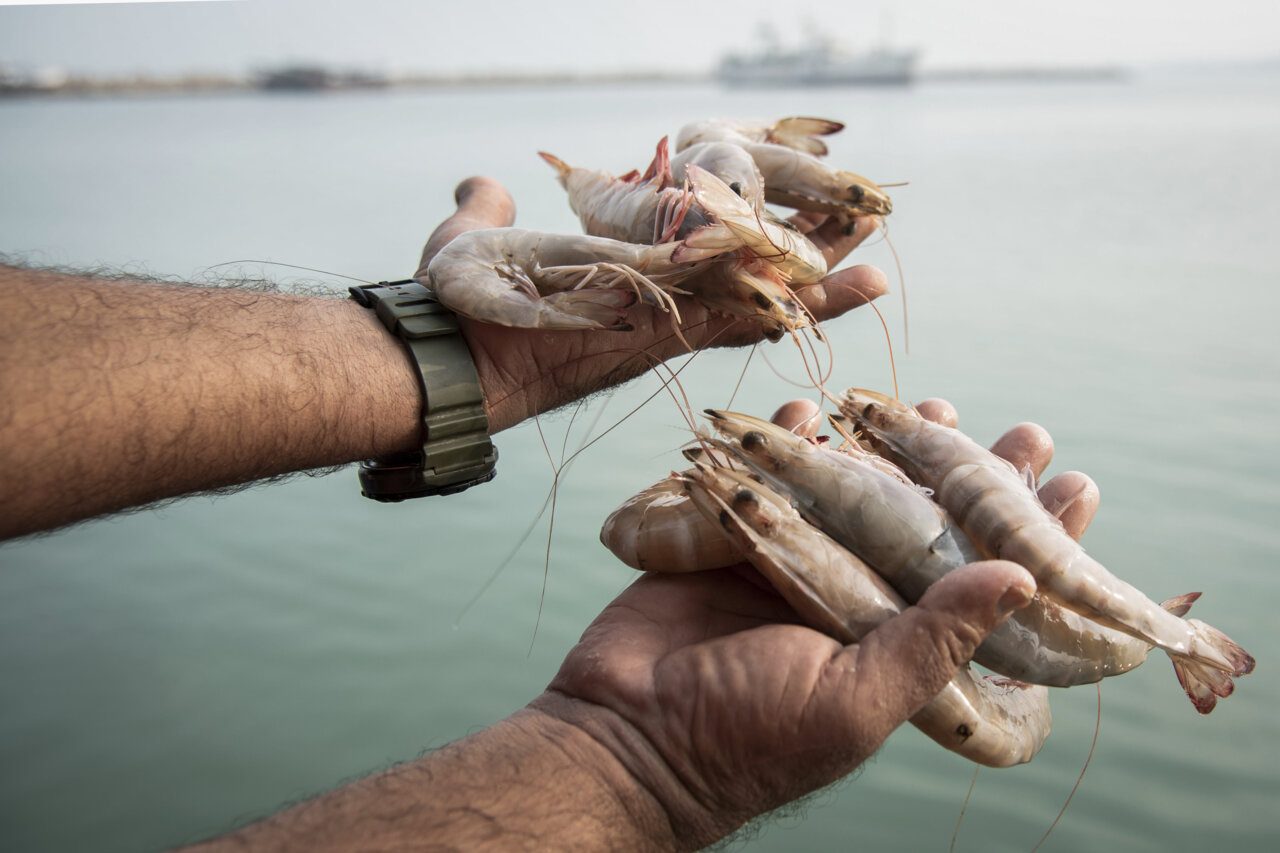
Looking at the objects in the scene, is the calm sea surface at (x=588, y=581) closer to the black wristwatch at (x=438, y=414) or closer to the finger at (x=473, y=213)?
the finger at (x=473, y=213)

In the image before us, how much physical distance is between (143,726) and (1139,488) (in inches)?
230

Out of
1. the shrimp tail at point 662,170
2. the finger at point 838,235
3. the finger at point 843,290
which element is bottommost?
the finger at point 843,290

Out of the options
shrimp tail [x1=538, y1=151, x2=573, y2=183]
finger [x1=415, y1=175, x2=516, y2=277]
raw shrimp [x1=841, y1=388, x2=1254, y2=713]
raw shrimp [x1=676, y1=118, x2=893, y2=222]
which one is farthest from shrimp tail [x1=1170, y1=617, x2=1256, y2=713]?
shrimp tail [x1=538, y1=151, x2=573, y2=183]

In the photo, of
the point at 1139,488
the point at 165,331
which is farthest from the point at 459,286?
the point at 1139,488

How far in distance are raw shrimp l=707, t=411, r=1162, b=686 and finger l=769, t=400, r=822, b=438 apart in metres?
0.52

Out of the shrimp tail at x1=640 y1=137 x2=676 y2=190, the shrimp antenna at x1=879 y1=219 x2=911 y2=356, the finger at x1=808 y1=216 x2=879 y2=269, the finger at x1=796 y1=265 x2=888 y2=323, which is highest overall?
the shrimp tail at x1=640 y1=137 x2=676 y2=190

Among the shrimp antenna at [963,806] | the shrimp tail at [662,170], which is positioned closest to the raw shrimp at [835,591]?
the shrimp tail at [662,170]

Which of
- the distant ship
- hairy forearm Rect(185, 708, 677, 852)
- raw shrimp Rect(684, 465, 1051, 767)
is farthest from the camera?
the distant ship

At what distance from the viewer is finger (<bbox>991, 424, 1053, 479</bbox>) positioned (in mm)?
3064

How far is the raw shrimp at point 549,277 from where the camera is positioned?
2742mm

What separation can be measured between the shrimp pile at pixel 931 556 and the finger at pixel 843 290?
0.81 m

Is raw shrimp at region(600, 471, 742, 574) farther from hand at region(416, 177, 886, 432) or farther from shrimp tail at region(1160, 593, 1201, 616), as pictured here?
shrimp tail at region(1160, 593, 1201, 616)

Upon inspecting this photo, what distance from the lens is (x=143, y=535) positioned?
5.89 meters

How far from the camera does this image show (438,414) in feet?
9.25
